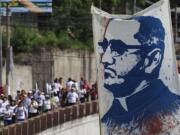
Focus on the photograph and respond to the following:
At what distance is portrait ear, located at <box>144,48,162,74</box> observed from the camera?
820 centimetres

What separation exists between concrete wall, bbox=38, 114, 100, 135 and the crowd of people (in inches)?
36.4

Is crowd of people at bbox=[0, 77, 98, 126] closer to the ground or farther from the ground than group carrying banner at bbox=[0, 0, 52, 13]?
closer to the ground

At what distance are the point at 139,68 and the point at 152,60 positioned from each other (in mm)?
163

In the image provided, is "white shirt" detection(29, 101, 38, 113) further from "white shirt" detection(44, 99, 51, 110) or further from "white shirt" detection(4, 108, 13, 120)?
"white shirt" detection(4, 108, 13, 120)

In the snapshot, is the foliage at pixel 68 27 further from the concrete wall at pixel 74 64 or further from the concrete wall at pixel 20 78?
the concrete wall at pixel 20 78

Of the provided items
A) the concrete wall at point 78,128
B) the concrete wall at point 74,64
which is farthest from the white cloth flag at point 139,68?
the concrete wall at point 74,64

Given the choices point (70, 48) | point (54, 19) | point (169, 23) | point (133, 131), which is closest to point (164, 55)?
point (169, 23)

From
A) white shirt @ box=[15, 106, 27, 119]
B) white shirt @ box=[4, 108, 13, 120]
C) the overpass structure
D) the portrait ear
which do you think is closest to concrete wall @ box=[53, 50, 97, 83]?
the overpass structure

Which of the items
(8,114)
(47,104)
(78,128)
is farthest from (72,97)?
(8,114)

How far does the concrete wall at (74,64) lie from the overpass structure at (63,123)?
933 centimetres

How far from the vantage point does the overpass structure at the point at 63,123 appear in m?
26.5

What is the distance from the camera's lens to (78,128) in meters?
34.7

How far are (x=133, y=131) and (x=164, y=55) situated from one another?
88 centimetres

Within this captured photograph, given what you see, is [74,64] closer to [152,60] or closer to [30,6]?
[30,6]
